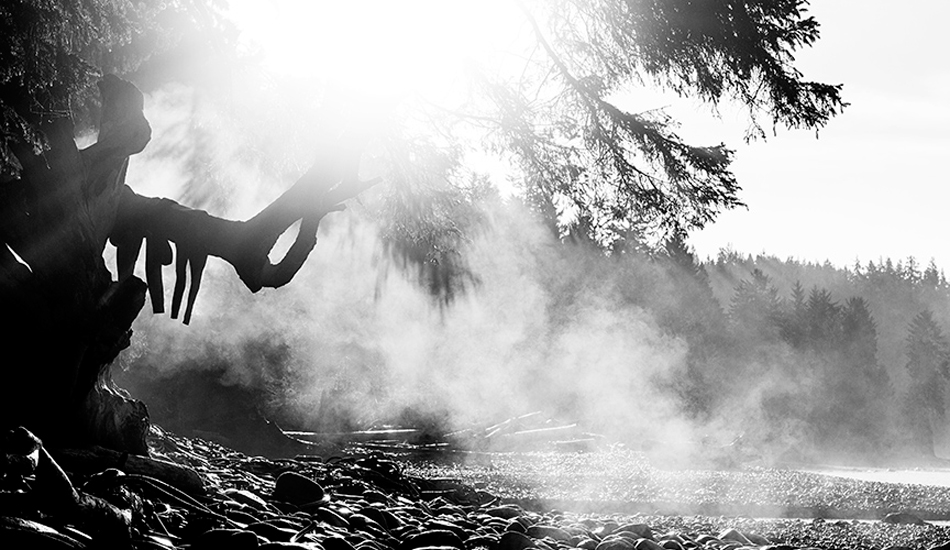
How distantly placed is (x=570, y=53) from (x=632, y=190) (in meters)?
1.57

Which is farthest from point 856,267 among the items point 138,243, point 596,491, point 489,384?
point 138,243

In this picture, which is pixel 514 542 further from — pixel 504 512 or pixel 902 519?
pixel 902 519

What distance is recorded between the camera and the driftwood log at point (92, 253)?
633 cm

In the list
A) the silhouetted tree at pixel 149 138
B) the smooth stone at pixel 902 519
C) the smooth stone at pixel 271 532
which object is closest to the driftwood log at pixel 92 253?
the silhouetted tree at pixel 149 138

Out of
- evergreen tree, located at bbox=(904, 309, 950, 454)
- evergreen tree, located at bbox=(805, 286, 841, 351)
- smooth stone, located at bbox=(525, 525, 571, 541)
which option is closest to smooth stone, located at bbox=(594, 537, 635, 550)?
smooth stone, located at bbox=(525, 525, 571, 541)

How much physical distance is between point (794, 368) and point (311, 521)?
72.0 metres

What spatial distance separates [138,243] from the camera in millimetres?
8023

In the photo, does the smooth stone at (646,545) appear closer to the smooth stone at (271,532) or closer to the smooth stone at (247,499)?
the smooth stone at (247,499)

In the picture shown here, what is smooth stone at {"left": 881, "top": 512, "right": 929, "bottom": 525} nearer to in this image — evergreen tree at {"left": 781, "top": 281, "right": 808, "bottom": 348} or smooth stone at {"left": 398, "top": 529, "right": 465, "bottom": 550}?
smooth stone at {"left": 398, "top": 529, "right": 465, "bottom": 550}

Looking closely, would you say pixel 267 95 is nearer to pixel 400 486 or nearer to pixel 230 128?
pixel 230 128

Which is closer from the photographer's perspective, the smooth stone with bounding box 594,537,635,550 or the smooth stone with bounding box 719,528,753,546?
the smooth stone with bounding box 594,537,635,550

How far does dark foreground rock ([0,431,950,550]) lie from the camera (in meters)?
3.73

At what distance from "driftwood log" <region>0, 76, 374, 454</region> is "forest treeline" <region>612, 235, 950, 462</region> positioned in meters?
38.9

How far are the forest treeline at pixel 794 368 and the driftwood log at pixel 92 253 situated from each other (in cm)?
3892
